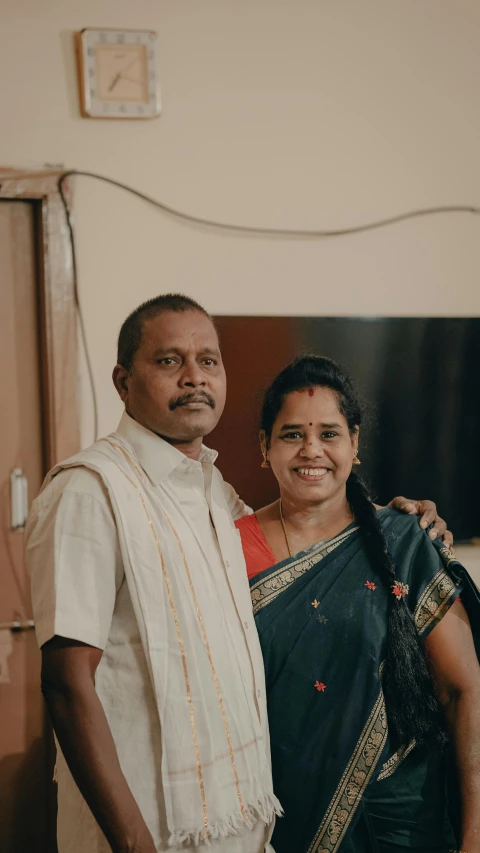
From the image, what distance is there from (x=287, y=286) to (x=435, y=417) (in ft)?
2.12

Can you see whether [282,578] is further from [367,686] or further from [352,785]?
[352,785]

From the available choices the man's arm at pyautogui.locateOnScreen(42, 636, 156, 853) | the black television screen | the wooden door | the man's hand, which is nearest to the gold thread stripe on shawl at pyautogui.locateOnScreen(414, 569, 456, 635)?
the man's hand

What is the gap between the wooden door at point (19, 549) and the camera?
2223 mm

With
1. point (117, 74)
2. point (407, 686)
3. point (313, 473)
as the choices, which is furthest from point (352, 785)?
point (117, 74)

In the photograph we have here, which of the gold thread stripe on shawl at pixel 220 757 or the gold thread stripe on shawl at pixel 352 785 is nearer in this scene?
the gold thread stripe on shawl at pixel 220 757

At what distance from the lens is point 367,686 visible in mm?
1471

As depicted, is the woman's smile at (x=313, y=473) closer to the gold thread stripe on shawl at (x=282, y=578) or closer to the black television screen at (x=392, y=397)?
the gold thread stripe on shawl at (x=282, y=578)

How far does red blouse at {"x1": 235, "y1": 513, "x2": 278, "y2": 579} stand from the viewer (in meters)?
1.62

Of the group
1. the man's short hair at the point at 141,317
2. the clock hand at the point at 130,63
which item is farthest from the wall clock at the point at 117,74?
the man's short hair at the point at 141,317

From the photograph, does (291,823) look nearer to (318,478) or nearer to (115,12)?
(318,478)

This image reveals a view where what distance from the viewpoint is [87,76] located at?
2164 millimetres

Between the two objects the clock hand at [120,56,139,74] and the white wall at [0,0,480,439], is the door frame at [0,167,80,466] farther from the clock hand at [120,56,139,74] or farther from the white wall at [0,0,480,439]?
the clock hand at [120,56,139,74]

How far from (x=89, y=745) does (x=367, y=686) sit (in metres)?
0.56

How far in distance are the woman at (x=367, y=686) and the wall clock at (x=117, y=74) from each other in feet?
3.91
